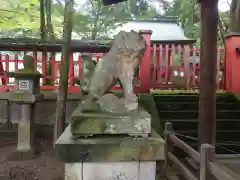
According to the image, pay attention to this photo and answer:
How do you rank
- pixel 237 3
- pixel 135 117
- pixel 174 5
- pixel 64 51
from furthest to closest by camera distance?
pixel 174 5
pixel 237 3
pixel 64 51
pixel 135 117

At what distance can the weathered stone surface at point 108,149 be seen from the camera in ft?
7.90

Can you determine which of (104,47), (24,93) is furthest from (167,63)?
(24,93)

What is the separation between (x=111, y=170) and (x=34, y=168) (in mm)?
3653

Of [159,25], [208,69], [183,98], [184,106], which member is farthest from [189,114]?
[159,25]

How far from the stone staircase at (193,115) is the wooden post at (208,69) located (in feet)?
3.83

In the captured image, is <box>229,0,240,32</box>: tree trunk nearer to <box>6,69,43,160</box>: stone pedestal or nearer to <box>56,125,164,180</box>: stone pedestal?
<box>6,69,43,160</box>: stone pedestal

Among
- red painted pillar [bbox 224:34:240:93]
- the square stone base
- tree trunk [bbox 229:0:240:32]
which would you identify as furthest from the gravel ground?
tree trunk [bbox 229:0:240:32]

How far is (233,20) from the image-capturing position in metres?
10.6

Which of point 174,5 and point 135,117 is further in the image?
point 174,5

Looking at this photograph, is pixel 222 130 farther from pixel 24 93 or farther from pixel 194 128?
pixel 24 93

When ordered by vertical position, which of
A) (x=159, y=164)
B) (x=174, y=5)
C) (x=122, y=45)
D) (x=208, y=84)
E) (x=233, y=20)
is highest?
(x=174, y=5)

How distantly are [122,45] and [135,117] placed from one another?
76cm

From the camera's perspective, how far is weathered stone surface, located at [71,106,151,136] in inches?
97.3

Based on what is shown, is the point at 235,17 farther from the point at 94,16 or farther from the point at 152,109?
the point at 94,16
